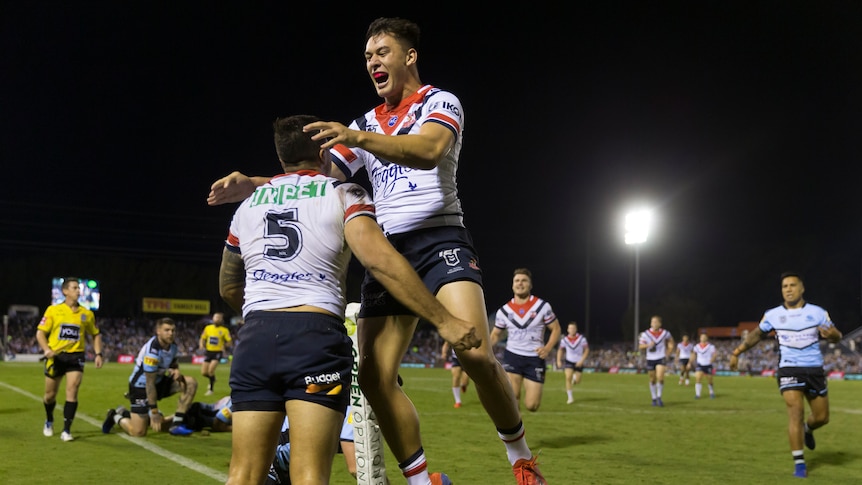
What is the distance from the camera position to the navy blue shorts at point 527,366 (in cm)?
1471

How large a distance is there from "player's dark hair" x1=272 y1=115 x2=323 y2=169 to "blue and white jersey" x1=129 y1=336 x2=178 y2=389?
10.3m

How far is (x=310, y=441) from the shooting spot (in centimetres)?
377

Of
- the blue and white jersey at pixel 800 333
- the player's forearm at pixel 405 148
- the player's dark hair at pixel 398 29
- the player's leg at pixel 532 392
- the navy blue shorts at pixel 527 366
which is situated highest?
the player's dark hair at pixel 398 29

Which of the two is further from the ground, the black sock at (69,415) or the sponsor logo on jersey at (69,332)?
the sponsor logo on jersey at (69,332)

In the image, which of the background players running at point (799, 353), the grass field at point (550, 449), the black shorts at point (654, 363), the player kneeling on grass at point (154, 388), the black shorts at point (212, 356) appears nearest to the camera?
the grass field at point (550, 449)

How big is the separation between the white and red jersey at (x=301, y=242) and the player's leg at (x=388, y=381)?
760 mm

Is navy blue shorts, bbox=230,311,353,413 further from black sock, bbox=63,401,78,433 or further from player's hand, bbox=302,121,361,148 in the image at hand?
black sock, bbox=63,401,78,433

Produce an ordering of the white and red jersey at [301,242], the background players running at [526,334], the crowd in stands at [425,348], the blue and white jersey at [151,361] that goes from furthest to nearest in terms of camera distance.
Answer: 1. the crowd in stands at [425,348]
2. the background players running at [526,334]
3. the blue and white jersey at [151,361]
4. the white and red jersey at [301,242]

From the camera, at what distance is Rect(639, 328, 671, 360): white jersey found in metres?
24.6

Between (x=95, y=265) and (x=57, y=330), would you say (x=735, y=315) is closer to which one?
(x=95, y=265)

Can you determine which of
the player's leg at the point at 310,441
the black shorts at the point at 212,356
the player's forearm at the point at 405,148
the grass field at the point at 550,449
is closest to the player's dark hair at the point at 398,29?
the player's forearm at the point at 405,148

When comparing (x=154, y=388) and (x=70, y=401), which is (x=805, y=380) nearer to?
(x=154, y=388)

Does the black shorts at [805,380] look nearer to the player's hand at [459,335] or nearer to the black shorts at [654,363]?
the player's hand at [459,335]

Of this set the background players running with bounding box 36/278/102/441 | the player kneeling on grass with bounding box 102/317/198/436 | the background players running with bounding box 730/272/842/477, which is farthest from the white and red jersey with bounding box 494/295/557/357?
the background players running with bounding box 36/278/102/441
